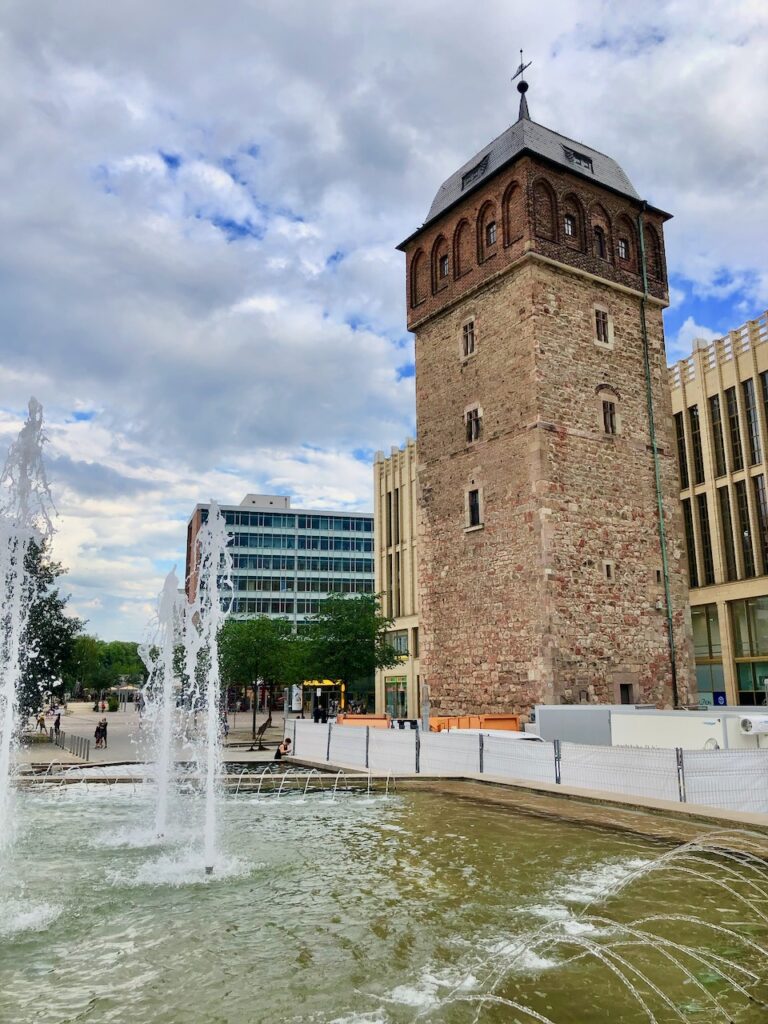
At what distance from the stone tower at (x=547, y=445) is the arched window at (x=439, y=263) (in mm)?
119

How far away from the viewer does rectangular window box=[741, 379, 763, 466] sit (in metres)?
34.5

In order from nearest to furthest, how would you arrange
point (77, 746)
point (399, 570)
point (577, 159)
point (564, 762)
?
point (564, 762) → point (77, 746) → point (577, 159) → point (399, 570)

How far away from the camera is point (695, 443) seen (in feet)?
126

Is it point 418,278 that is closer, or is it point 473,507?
point 473,507

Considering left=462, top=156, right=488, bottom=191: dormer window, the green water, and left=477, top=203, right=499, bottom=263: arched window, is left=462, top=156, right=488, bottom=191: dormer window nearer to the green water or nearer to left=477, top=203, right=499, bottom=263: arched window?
left=477, top=203, right=499, bottom=263: arched window

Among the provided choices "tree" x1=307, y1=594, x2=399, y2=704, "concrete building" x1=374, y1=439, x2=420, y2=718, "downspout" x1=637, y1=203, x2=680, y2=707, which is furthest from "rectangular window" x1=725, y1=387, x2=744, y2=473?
"concrete building" x1=374, y1=439, x2=420, y2=718

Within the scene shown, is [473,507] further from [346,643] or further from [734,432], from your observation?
[734,432]

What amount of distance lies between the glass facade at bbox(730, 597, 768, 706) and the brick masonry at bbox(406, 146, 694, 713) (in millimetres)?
11273

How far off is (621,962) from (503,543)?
58.5ft

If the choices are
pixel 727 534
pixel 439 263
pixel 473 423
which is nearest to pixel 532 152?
pixel 439 263

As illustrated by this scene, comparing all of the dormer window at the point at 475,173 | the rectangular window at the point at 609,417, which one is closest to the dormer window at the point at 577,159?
the dormer window at the point at 475,173

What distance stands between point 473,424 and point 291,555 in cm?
6782

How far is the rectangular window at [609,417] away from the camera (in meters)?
24.5

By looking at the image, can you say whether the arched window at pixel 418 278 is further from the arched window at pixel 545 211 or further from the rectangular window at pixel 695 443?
the rectangular window at pixel 695 443
